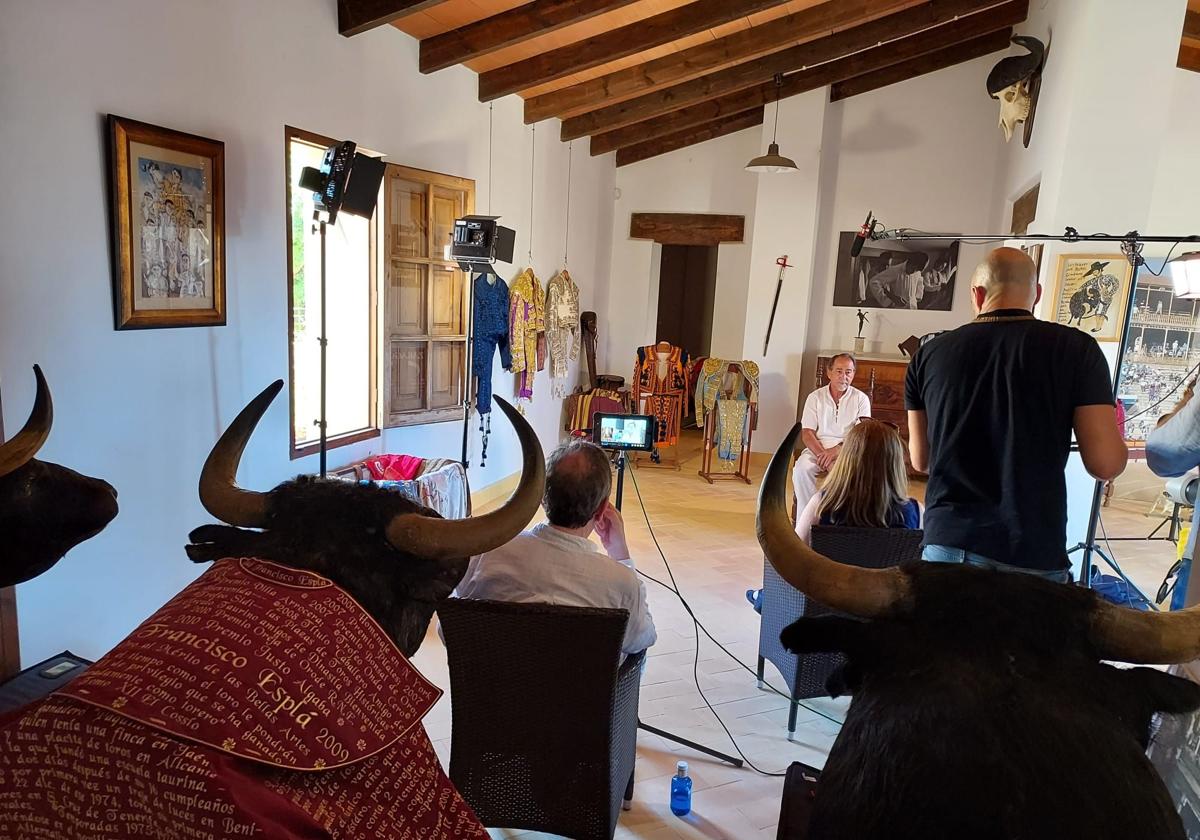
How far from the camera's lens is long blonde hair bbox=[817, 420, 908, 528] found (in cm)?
272

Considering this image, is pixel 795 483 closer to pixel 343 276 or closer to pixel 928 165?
pixel 343 276

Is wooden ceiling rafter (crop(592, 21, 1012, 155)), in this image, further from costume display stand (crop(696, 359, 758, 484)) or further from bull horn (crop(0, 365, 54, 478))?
bull horn (crop(0, 365, 54, 478))

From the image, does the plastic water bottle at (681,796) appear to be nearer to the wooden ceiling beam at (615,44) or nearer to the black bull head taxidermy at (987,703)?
the black bull head taxidermy at (987,703)

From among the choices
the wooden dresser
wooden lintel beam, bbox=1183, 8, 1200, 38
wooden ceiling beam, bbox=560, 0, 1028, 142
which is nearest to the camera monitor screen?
wooden ceiling beam, bbox=560, 0, 1028, 142

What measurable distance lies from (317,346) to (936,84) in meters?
6.30

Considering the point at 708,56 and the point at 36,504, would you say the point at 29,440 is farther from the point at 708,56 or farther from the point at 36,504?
the point at 708,56

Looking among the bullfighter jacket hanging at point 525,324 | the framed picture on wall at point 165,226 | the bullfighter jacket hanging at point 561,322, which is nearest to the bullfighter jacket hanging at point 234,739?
the framed picture on wall at point 165,226

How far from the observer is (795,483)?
15.3 feet

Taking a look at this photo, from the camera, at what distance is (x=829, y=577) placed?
36.2 inches

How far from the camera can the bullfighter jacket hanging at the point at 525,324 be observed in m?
5.97

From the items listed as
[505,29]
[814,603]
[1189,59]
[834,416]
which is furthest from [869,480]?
[1189,59]

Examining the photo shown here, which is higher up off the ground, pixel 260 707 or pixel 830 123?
pixel 830 123

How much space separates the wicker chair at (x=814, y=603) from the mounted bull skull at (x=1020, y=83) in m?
4.46

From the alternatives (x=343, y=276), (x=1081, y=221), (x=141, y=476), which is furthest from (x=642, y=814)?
(x=1081, y=221)
